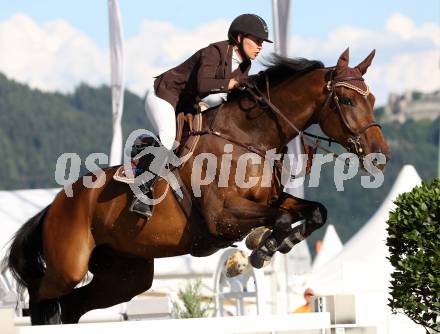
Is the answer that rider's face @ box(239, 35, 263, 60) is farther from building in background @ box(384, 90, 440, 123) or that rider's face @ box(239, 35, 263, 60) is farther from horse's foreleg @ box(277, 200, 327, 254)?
building in background @ box(384, 90, 440, 123)

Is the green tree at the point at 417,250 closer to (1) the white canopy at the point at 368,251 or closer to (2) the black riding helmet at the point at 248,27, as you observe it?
(2) the black riding helmet at the point at 248,27

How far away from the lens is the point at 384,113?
401 ft

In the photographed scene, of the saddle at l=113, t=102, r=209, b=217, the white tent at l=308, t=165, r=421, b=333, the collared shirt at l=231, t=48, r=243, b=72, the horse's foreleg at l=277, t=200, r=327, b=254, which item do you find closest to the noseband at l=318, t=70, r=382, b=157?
the horse's foreleg at l=277, t=200, r=327, b=254

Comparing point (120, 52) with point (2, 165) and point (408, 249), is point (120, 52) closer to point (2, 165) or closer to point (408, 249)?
point (408, 249)

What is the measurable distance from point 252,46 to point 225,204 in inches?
41.6

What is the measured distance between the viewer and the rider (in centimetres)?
642

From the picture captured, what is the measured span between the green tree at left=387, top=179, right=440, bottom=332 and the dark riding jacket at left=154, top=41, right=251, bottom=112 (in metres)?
1.41

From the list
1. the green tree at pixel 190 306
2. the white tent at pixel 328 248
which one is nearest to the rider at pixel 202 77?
the green tree at pixel 190 306

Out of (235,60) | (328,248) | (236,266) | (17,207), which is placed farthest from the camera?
(328,248)

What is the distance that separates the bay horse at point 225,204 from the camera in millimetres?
6312

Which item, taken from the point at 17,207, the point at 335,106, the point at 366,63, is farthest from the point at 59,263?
the point at 17,207

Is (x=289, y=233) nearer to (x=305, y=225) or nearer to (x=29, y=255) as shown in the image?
(x=305, y=225)

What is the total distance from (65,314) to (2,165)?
8272 cm

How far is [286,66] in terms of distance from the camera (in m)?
6.72
